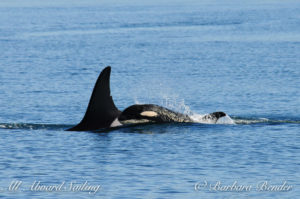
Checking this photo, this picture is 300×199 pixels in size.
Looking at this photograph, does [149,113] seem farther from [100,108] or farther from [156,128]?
[100,108]

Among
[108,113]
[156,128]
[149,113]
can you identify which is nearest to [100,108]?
[108,113]

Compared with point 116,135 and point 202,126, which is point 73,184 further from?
point 202,126

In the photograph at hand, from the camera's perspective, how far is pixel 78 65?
54.2 metres

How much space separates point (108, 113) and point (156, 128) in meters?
1.59

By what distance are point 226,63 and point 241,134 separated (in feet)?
96.1

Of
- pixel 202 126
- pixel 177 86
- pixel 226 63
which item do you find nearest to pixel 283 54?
pixel 226 63

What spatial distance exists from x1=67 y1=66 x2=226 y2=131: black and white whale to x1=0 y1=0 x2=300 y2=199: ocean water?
0.34 meters

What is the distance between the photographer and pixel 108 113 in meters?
25.3

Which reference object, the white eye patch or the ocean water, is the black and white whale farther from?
the ocean water

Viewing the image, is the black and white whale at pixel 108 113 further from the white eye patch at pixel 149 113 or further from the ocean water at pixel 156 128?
the ocean water at pixel 156 128

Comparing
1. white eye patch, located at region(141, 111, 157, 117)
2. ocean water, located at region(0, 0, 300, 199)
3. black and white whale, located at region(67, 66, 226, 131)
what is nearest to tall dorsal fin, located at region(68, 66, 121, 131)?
black and white whale, located at region(67, 66, 226, 131)

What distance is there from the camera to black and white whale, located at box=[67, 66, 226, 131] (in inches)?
984

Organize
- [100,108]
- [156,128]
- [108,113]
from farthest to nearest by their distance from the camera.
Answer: [156,128], [108,113], [100,108]

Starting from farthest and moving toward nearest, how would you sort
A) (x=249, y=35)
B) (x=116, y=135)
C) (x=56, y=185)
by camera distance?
(x=249, y=35)
(x=116, y=135)
(x=56, y=185)
